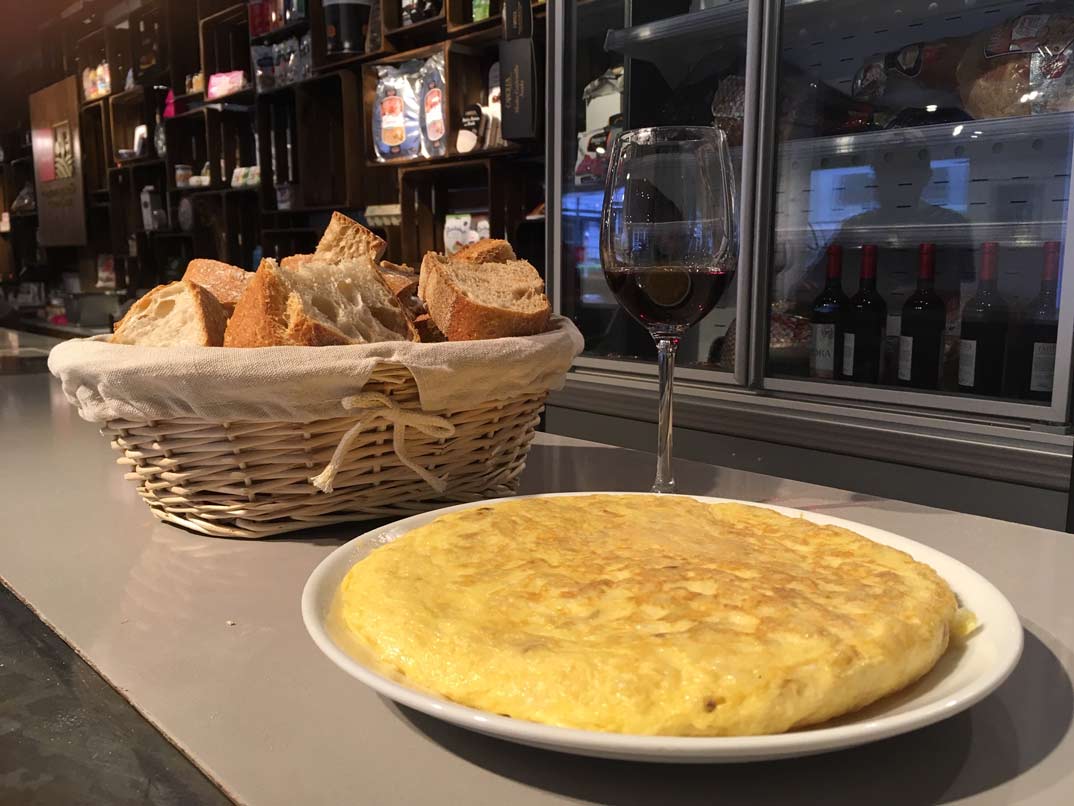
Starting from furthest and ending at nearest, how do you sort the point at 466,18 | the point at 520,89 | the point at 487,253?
1. the point at 466,18
2. the point at 520,89
3. the point at 487,253

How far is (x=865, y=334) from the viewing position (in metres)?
2.43

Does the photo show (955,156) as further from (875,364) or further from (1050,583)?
(1050,583)

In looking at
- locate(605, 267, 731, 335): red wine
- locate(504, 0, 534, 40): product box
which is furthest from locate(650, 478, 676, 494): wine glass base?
locate(504, 0, 534, 40): product box

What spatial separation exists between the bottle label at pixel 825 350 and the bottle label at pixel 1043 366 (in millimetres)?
503

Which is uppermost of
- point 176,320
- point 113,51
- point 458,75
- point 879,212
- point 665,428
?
point 113,51

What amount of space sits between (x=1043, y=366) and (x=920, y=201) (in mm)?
588

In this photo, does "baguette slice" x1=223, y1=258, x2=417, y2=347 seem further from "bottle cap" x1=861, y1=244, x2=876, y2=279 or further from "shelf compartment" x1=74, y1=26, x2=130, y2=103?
"shelf compartment" x1=74, y1=26, x2=130, y2=103

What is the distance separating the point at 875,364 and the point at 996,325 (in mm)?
316

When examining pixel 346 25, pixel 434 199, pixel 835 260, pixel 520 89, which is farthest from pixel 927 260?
pixel 346 25

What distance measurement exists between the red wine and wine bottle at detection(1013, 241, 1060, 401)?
5.25ft

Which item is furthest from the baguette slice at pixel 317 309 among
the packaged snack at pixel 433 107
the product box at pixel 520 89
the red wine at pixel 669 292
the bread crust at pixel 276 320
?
the packaged snack at pixel 433 107

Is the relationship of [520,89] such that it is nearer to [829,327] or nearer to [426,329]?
[829,327]

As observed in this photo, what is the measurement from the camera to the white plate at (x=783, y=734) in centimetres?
34

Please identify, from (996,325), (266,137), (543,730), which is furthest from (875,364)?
(266,137)
